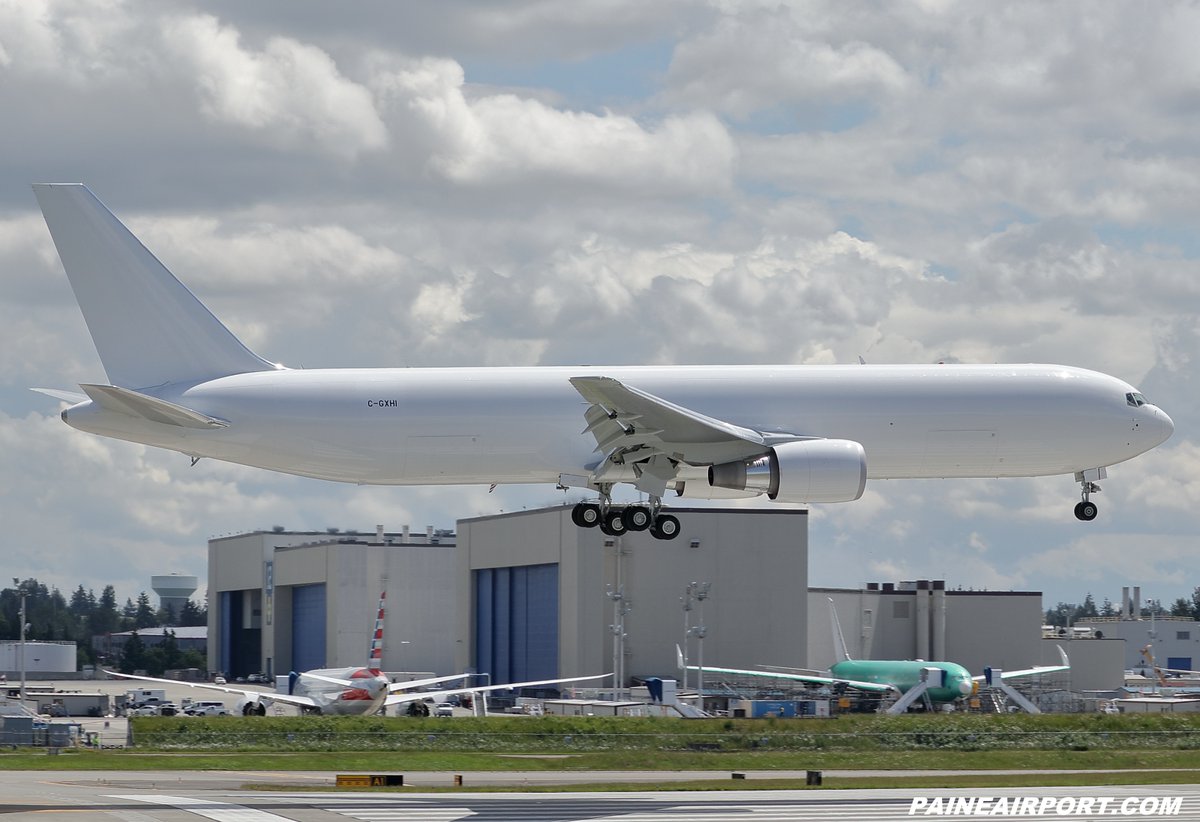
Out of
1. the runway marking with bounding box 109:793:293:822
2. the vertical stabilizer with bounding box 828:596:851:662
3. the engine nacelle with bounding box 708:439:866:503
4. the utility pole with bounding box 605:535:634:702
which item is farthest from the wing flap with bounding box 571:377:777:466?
the vertical stabilizer with bounding box 828:596:851:662

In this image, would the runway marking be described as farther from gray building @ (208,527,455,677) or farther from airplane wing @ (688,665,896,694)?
gray building @ (208,527,455,677)

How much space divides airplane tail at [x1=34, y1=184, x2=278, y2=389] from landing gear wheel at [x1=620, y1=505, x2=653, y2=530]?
11.3m

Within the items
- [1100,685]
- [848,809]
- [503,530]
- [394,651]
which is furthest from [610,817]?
[394,651]

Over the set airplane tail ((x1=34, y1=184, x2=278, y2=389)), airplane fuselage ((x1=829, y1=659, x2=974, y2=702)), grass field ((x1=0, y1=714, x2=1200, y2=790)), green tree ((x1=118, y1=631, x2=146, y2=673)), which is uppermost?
airplane tail ((x1=34, y1=184, x2=278, y2=389))

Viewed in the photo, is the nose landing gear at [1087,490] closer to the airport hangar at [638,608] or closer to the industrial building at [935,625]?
the airport hangar at [638,608]

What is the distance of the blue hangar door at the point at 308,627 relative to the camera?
143m

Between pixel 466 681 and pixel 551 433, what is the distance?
75551mm

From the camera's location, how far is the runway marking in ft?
128

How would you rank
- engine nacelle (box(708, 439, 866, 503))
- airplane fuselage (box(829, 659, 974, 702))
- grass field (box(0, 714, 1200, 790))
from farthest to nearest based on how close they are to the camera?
airplane fuselage (box(829, 659, 974, 702))
grass field (box(0, 714, 1200, 790))
engine nacelle (box(708, 439, 866, 503))

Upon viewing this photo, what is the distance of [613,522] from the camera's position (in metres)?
45.5

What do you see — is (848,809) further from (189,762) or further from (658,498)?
(189,762)

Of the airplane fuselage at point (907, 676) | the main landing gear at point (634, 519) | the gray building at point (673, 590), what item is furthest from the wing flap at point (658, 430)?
the gray building at point (673, 590)

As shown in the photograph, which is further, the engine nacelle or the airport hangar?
the airport hangar

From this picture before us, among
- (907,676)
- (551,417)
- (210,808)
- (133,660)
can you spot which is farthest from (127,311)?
(133,660)
